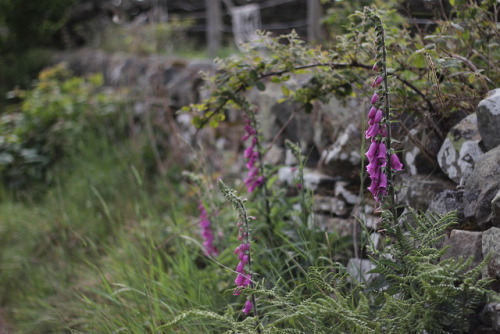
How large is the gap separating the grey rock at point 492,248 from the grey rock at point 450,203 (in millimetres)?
200

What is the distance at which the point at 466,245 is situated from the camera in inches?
59.9

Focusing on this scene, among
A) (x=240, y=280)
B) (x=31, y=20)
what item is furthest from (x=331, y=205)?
(x=31, y=20)

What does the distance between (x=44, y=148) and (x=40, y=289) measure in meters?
2.25

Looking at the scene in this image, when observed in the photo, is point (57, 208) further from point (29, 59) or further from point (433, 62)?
point (29, 59)

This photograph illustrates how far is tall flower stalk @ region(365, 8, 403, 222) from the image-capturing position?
1440 mm

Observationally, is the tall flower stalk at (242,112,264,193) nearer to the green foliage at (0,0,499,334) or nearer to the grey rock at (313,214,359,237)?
the green foliage at (0,0,499,334)

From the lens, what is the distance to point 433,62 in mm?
1786

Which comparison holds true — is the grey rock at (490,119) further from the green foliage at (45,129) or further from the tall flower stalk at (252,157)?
the green foliage at (45,129)

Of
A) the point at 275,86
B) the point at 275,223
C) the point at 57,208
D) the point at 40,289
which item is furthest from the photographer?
the point at 57,208

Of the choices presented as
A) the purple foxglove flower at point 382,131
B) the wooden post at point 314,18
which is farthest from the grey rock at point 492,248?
the wooden post at point 314,18

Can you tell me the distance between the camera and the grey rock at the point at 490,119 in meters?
1.64

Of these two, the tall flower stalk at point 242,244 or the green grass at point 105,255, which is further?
the green grass at point 105,255

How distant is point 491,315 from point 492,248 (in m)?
0.19

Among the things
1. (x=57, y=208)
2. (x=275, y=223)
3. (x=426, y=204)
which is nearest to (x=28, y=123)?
(x=57, y=208)
